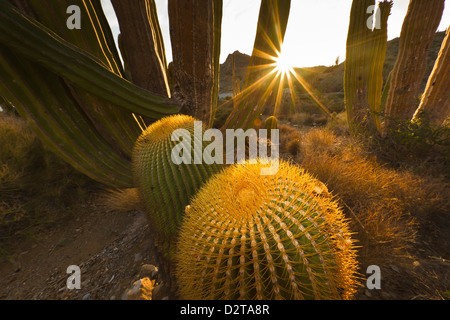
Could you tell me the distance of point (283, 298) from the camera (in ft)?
2.34

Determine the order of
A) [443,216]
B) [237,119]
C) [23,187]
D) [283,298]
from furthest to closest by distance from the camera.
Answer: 1. [237,119]
2. [23,187]
3. [443,216]
4. [283,298]

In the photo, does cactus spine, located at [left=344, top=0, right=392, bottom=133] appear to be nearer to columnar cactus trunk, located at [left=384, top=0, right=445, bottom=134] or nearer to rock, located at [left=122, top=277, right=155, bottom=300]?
columnar cactus trunk, located at [left=384, top=0, right=445, bottom=134]

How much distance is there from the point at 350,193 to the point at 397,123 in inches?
79.3

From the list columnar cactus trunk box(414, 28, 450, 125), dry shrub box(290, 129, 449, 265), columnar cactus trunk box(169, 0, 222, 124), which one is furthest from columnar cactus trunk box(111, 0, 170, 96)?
columnar cactus trunk box(414, 28, 450, 125)

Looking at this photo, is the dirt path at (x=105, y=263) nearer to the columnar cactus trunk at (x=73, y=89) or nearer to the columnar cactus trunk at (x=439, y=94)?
the columnar cactus trunk at (x=73, y=89)

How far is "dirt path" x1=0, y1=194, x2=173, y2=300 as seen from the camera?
1.64 metres

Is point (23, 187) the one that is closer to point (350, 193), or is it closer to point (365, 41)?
point (350, 193)

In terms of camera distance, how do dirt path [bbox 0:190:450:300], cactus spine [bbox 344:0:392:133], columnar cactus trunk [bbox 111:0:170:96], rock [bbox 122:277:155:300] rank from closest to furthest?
rock [bbox 122:277:155:300] → dirt path [bbox 0:190:450:300] → columnar cactus trunk [bbox 111:0:170:96] → cactus spine [bbox 344:0:392:133]

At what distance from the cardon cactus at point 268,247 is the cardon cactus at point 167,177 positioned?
1.97ft

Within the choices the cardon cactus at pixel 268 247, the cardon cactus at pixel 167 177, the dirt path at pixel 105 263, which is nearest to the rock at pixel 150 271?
the dirt path at pixel 105 263

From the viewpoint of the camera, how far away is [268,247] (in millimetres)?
738

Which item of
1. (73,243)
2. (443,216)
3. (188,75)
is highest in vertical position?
(188,75)

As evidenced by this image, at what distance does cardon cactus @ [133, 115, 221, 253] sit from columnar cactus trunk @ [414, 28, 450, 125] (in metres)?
3.87
